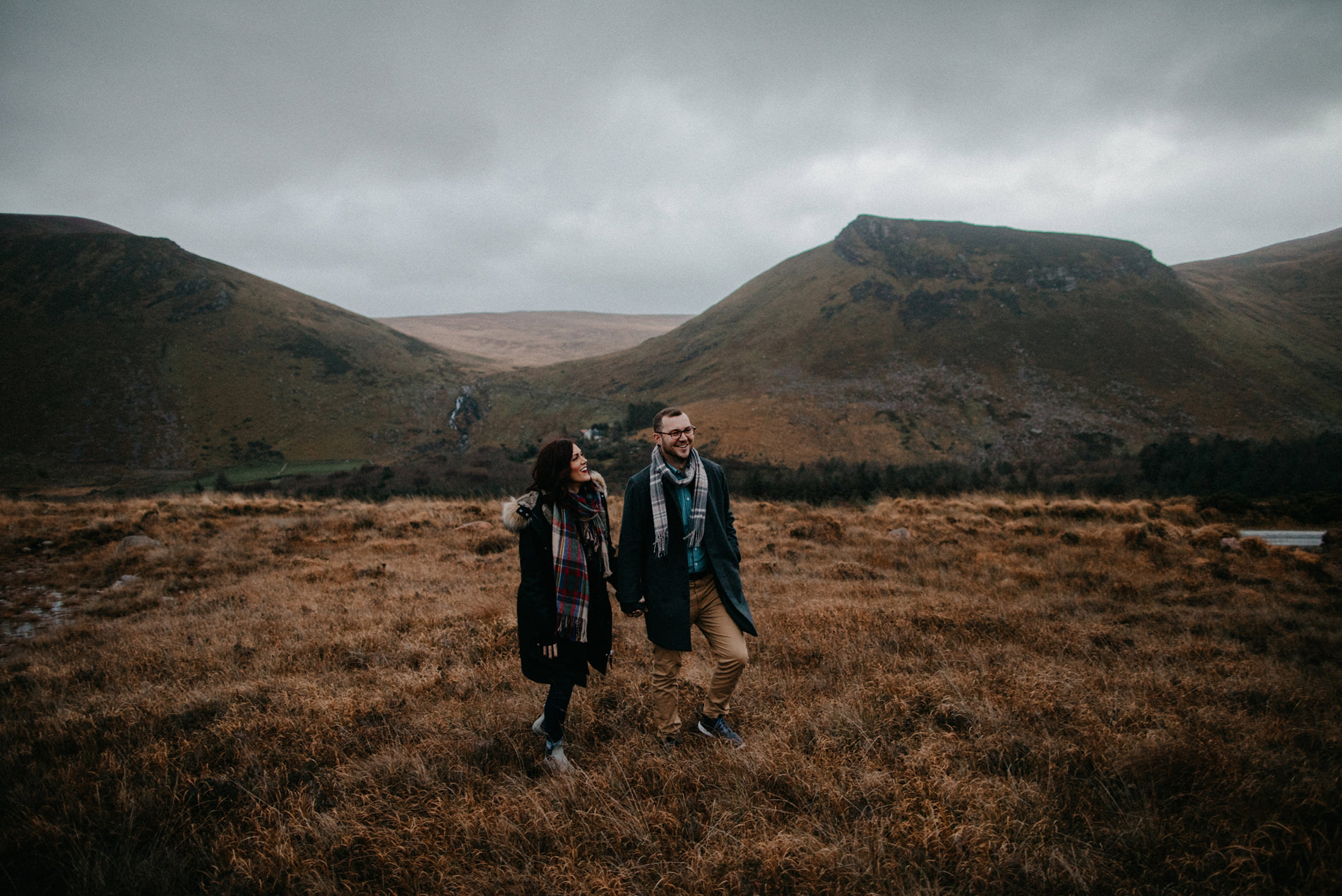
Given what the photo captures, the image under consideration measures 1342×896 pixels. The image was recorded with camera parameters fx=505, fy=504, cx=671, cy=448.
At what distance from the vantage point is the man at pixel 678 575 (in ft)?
11.9

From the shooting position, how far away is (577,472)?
3605 millimetres

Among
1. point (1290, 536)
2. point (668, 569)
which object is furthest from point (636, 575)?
point (1290, 536)

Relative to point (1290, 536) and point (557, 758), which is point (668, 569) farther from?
point (1290, 536)

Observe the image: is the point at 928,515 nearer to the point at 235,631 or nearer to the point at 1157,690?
the point at 1157,690

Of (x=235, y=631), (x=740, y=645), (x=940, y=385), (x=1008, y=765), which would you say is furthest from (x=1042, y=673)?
(x=940, y=385)

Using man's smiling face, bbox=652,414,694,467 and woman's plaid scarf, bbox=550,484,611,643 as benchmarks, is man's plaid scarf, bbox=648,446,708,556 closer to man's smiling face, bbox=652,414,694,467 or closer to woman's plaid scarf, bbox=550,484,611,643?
man's smiling face, bbox=652,414,694,467

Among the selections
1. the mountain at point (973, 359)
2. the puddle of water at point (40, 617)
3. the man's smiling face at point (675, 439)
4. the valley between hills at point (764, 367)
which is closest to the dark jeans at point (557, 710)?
the man's smiling face at point (675, 439)

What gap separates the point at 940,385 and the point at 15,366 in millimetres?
131550

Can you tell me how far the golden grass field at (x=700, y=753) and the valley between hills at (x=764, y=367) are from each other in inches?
1809

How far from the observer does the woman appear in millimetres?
3443

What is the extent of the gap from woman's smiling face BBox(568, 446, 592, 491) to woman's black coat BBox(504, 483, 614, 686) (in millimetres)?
310

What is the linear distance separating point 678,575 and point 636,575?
0.31m

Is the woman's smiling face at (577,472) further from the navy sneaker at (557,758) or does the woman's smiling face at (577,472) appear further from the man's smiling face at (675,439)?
the navy sneaker at (557,758)

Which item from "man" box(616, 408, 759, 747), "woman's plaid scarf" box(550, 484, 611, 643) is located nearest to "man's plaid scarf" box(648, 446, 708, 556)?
"man" box(616, 408, 759, 747)
